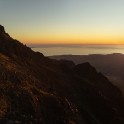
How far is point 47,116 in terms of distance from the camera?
21.4 m

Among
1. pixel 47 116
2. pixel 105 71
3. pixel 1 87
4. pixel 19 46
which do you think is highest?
pixel 19 46

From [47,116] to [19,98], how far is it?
240 centimetres

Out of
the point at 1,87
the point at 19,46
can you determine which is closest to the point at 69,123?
the point at 1,87

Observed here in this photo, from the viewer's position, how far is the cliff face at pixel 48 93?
2061 centimetres

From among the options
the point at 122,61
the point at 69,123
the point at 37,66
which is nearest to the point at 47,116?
the point at 69,123

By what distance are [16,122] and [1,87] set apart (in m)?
4.34

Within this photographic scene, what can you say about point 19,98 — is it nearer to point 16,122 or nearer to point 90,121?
point 16,122

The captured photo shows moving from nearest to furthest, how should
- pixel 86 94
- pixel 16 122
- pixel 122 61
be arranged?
pixel 16 122 < pixel 86 94 < pixel 122 61

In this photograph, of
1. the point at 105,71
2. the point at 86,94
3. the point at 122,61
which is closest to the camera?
the point at 86,94

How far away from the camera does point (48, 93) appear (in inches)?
993

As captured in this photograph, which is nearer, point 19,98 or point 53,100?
point 19,98

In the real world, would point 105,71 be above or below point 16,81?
below

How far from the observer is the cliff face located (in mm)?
20609

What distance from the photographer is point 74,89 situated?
32.5m
